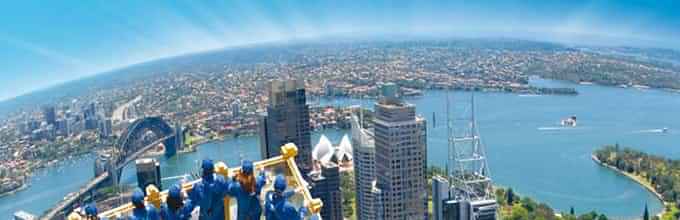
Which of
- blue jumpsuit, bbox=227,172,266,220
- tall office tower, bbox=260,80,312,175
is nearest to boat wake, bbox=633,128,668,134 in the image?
tall office tower, bbox=260,80,312,175

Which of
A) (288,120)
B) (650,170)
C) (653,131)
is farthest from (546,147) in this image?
(288,120)

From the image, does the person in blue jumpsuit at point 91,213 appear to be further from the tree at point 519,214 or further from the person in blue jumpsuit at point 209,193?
the tree at point 519,214

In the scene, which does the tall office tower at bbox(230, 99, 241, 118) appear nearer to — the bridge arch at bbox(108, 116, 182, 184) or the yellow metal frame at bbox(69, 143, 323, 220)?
the bridge arch at bbox(108, 116, 182, 184)

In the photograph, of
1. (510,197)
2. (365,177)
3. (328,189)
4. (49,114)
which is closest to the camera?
(328,189)

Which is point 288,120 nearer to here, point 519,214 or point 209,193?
point 519,214

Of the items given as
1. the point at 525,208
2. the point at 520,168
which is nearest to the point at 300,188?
the point at 525,208

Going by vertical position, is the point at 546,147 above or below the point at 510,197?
below
